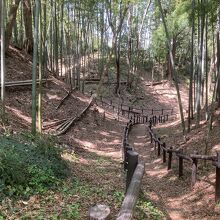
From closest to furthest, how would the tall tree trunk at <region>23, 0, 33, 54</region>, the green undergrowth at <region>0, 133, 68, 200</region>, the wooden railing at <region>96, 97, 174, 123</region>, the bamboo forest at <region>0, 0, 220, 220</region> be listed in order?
the bamboo forest at <region>0, 0, 220, 220</region>
the green undergrowth at <region>0, 133, 68, 200</region>
the tall tree trunk at <region>23, 0, 33, 54</region>
the wooden railing at <region>96, 97, 174, 123</region>

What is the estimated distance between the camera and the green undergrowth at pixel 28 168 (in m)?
4.73

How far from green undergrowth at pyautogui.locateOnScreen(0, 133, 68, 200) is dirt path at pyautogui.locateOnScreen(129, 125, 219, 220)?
1.87 m

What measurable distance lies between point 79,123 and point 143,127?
4.92 m

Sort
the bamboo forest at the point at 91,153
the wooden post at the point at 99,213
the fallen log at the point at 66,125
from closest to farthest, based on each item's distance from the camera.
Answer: the wooden post at the point at 99,213
the bamboo forest at the point at 91,153
the fallen log at the point at 66,125

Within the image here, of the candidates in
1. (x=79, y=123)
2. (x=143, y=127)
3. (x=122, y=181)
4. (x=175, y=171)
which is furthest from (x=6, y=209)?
(x=143, y=127)

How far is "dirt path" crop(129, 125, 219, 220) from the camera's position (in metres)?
5.72

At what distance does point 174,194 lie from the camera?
22.7 ft

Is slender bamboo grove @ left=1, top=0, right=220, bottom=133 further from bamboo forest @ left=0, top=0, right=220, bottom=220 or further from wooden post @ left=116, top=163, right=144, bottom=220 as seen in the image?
wooden post @ left=116, top=163, right=144, bottom=220

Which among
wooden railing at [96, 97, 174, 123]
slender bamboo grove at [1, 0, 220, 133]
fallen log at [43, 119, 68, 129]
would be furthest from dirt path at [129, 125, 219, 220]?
wooden railing at [96, 97, 174, 123]

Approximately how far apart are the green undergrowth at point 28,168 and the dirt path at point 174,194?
1.87 meters


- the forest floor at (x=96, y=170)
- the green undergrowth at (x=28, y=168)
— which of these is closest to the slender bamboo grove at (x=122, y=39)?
the forest floor at (x=96, y=170)

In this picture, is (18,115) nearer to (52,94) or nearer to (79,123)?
(79,123)

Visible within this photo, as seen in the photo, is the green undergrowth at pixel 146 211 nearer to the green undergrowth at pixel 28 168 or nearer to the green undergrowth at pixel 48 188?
the green undergrowth at pixel 48 188

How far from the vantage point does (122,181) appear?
6730 mm
